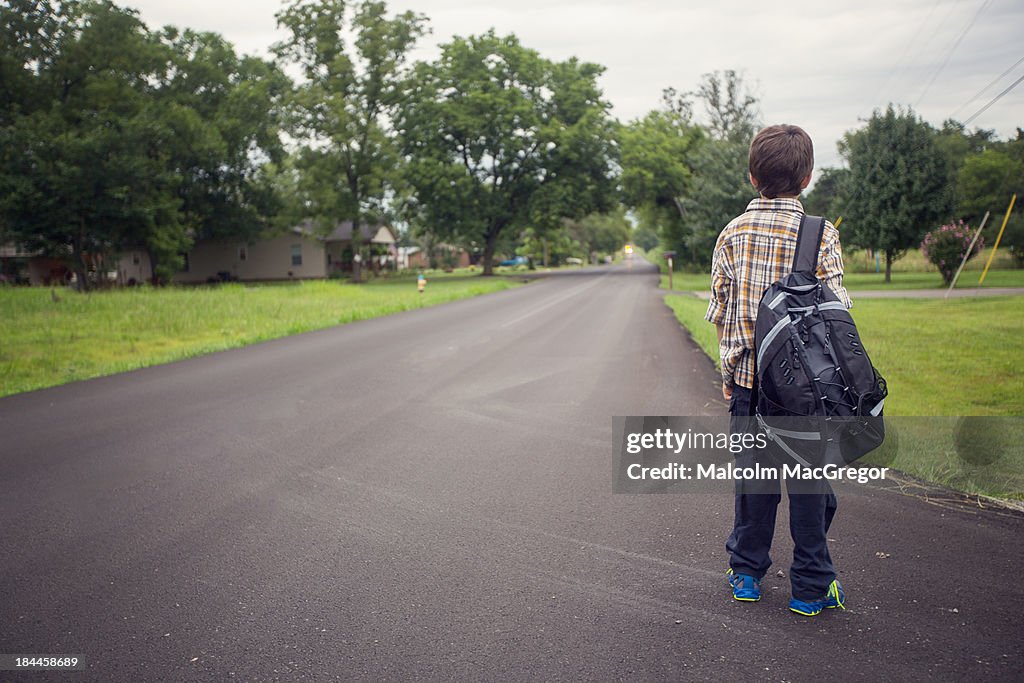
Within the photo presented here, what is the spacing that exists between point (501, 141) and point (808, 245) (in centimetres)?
4978

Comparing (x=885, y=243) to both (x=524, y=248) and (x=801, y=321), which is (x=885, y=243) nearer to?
(x=801, y=321)

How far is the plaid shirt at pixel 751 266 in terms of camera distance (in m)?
3.00

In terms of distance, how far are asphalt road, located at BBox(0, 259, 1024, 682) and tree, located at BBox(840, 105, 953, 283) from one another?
981 inches

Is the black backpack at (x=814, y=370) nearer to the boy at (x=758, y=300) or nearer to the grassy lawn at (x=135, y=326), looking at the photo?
the boy at (x=758, y=300)

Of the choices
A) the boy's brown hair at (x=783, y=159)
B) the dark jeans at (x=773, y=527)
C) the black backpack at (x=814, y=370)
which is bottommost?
the dark jeans at (x=773, y=527)

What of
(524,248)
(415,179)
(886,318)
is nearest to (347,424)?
(886,318)

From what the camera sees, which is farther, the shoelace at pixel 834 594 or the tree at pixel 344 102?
the tree at pixel 344 102

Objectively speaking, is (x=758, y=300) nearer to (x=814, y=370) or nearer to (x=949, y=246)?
(x=814, y=370)

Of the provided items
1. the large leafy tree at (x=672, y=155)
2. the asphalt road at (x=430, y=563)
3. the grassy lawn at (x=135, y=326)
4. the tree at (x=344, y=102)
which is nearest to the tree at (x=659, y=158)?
the large leafy tree at (x=672, y=155)

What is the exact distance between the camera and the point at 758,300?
308 centimetres

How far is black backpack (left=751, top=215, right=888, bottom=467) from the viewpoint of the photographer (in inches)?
110

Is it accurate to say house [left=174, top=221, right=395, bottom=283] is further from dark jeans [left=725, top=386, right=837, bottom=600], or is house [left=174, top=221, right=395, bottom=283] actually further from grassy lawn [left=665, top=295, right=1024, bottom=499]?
dark jeans [left=725, top=386, right=837, bottom=600]

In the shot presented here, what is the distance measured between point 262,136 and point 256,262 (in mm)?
9555

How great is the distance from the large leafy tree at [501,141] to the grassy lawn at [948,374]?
34943mm
